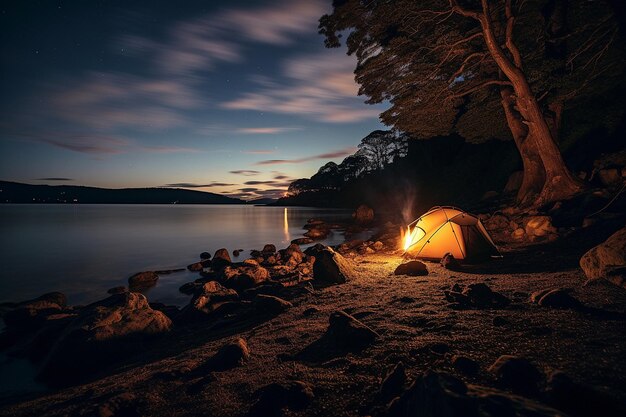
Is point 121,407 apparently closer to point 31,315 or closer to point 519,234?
point 31,315

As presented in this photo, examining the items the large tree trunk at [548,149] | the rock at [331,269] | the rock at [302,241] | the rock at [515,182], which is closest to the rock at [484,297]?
the rock at [331,269]

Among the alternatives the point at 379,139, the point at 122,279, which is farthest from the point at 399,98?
the point at 379,139

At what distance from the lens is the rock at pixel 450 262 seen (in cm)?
852

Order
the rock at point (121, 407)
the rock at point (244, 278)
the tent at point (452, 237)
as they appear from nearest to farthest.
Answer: the rock at point (121, 407), the tent at point (452, 237), the rock at point (244, 278)

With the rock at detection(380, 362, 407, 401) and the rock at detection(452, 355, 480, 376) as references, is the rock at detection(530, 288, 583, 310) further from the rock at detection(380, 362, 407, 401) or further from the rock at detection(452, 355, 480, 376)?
the rock at detection(380, 362, 407, 401)

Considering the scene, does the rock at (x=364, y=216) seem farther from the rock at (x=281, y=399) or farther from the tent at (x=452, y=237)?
the rock at (x=281, y=399)

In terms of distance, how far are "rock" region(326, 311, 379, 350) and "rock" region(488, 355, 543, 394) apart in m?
1.54

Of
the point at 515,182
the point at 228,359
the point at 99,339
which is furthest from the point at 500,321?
the point at 515,182

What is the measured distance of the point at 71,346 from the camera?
571 centimetres

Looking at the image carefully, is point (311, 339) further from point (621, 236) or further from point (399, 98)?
point (399, 98)

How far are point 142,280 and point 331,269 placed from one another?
34.4 ft

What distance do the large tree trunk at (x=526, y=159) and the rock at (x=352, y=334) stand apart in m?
13.5

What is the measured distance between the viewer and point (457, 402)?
199cm

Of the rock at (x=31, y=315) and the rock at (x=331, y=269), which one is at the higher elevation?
the rock at (x=331, y=269)
